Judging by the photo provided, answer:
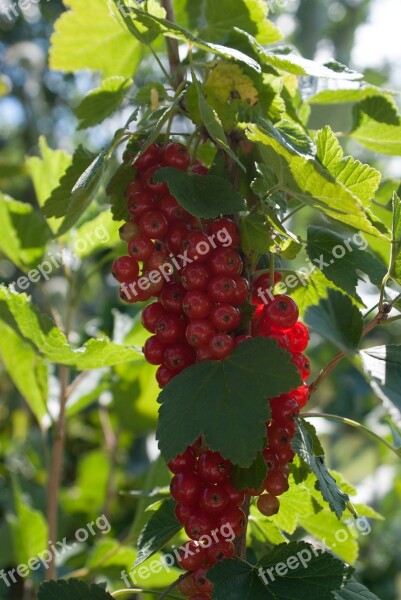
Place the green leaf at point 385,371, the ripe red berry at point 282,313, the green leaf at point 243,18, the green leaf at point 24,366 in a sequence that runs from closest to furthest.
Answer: the green leaf at point 385,371, the ripe red berry at point 282,313, the green leaf at point 243,18, the green leaf at point 24,366

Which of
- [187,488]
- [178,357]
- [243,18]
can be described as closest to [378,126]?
[243,18]

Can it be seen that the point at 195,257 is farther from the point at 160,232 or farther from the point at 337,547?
the point at 337,547

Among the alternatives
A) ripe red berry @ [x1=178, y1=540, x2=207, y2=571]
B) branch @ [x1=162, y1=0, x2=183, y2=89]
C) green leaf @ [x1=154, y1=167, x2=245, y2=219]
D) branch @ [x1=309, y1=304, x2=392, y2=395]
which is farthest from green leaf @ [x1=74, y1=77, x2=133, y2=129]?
ripe red berry @ [x1=178, y1=540, x2=207, y2=571]

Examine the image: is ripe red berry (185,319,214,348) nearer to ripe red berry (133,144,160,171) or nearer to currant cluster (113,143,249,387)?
currant cluster (113,143,249,387)

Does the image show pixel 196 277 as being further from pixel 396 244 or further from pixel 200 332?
pixel 396 244

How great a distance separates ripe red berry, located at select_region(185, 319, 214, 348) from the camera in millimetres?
688

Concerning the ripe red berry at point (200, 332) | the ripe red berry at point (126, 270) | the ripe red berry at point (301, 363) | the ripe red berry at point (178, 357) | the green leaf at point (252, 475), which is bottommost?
the green leaf at point (252, 475)

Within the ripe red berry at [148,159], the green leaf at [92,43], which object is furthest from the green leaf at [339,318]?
the green leaf at [92,43]

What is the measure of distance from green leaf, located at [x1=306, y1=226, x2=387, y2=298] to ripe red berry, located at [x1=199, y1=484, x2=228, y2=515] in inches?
9.9

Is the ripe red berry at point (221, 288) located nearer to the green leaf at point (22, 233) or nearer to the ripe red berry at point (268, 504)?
the ripe red berry at point (268, 504)

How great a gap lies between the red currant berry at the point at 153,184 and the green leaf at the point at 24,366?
Answer: 0.45 m

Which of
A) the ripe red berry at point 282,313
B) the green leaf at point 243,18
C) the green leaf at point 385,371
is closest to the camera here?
the green leaf at point 385,371

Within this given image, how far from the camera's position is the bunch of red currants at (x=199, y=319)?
682mm

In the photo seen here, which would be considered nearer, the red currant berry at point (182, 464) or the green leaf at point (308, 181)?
the green leaf at point (308, 181)
